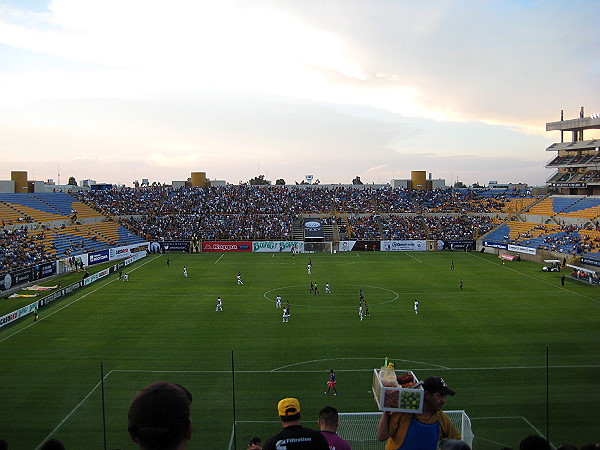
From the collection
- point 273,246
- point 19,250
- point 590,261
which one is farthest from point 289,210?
point 590,261

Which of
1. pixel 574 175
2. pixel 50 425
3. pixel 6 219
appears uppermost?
pixel 574 175

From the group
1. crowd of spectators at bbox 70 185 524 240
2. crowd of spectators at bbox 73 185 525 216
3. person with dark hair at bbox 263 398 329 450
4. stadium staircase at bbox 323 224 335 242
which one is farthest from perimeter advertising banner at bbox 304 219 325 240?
person with dark hair at bbox 263 398 329 450

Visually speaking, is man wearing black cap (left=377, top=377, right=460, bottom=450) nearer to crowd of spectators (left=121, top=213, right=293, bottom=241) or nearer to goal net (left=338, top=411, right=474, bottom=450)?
goal net (left=338, top=411, right=474, bottom=450)

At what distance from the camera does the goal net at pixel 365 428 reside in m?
14.2

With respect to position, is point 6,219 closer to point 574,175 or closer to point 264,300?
point 264,300

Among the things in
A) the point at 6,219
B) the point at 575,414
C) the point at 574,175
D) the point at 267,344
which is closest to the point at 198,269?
the point at 6,219

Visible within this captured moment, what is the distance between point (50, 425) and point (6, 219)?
4512cm

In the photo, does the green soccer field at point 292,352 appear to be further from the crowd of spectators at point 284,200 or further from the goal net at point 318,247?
the crowd of spectators at point 284,200

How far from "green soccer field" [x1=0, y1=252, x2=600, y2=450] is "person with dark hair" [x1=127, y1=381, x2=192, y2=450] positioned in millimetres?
13330

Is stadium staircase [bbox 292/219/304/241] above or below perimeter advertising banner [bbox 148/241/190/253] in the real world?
above

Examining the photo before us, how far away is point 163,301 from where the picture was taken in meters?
36.0

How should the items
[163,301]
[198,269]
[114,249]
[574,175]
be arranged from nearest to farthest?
[163,301] < [198,269] < [114,249] < [574,175]

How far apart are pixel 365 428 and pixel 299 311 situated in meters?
18.1

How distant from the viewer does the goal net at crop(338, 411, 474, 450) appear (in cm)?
1421
